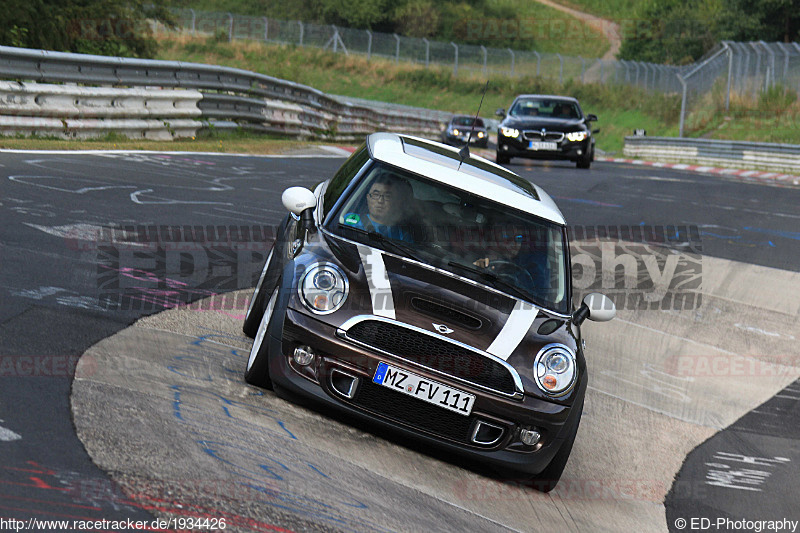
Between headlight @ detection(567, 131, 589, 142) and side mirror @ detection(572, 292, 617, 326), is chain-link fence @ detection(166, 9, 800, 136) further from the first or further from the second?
side mirror @ detection(572, 292, 617, 326)

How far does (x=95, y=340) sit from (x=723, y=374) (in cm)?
500

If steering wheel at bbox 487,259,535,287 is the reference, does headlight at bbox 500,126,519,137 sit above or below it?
below

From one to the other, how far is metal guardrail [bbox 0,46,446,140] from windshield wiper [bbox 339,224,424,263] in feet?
34.0

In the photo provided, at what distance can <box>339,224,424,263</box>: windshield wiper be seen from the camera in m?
5.57

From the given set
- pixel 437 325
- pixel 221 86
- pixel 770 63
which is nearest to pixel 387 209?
pixel 437 325

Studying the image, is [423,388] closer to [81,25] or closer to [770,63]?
[81,25]

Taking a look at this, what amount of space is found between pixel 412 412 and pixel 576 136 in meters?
18.7

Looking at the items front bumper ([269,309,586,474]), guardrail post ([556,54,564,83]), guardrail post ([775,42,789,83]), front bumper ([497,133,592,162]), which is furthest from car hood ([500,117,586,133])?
guardrail post ([556,54,564,83])

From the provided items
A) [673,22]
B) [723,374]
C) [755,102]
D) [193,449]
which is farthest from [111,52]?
[673,22]

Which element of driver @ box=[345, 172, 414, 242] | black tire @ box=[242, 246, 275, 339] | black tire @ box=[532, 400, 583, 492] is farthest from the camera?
black tire @ box=[242, 246, 275, 339]

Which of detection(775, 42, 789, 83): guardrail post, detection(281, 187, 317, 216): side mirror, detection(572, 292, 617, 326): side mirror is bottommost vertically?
detection(775, 42, 789, 83): guardrail post

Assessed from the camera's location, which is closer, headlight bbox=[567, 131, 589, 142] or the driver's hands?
the driver's hands

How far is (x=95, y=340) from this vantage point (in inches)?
227

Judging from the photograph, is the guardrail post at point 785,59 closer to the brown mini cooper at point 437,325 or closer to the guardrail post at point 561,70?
the guardrail post at point 561,70
